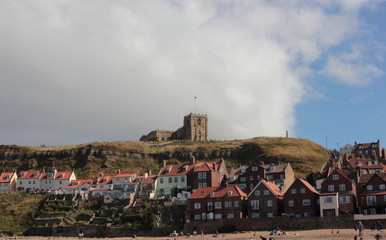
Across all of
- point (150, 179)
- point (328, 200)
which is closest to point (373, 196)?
point (328, 200)

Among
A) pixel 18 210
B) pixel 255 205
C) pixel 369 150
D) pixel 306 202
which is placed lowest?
pixel 18 210

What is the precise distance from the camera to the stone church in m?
154

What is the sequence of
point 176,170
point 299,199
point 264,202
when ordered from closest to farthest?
point 299,199 → point 264,202 → point 176,170

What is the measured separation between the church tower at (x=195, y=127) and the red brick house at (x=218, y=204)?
78104 millimetres

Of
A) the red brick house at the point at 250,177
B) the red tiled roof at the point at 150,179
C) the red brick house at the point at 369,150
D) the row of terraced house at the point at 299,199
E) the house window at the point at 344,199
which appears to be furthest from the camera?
the red brick house at the point at 369,150

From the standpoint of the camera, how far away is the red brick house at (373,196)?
64.9m

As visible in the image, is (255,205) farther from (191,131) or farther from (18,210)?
(191,131)

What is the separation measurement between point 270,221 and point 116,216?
2539 centimetres

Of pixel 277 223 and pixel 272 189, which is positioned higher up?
pixel 272 189

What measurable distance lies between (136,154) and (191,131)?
109ft

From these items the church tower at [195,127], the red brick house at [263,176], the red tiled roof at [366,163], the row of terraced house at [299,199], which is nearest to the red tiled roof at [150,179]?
the row of terraced house at [299,199]

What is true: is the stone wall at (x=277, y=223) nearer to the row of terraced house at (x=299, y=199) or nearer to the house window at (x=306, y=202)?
the row of terraced house at (x=299, y=199)

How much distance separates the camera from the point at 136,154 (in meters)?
124

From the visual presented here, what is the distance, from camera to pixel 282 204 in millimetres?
72062
